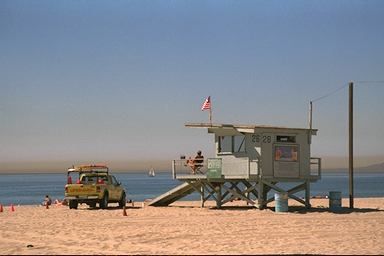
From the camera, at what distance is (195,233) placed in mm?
21922

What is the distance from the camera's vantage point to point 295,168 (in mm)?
33719

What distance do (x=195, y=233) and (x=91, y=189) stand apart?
14220 mm

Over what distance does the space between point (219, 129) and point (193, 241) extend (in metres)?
15.1

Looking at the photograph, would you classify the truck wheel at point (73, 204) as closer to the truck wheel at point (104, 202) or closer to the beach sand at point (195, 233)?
the truck wheel at point (104, 202)

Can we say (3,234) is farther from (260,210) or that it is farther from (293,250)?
(260,210)

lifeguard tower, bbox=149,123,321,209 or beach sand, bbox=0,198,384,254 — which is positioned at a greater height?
lifeguard tower, bbox=149,123,321,209

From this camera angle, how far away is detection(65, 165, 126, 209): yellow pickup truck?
3528 centimetres

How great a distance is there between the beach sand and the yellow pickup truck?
3494 millimetres

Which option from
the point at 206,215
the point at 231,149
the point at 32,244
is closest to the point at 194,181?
the point at 231,149

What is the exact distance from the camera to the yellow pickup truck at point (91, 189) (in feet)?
116

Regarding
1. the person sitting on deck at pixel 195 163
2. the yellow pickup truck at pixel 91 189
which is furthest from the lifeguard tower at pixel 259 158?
the yellow pickup truck at pixel 91 189

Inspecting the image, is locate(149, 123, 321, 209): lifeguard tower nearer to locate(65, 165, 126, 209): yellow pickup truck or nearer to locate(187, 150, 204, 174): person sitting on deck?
locate(187, 150, 204, 174): person sitting on deck

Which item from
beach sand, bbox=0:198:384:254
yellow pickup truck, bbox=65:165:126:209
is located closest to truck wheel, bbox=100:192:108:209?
yellow pickup truck, bbox=65:165:126:209

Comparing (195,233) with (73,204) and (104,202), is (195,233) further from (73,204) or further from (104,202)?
(73,204)
